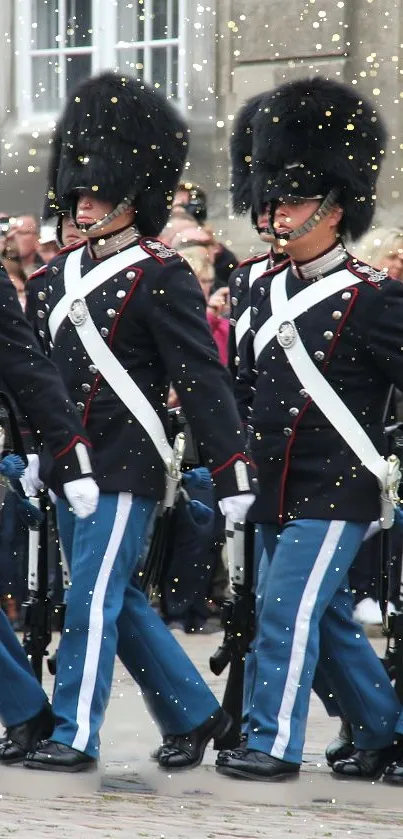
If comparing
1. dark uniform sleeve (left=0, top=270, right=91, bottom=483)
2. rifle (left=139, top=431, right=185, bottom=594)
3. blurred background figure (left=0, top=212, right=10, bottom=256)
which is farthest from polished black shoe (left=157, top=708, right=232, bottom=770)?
blurred background figure (left=0, top=212, right=10, bottom=256)

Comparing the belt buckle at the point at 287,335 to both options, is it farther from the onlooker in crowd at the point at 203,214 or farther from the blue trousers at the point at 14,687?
the onlooker in crowd at the point at 203,214

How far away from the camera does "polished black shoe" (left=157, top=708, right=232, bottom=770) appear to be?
6988 millimetres

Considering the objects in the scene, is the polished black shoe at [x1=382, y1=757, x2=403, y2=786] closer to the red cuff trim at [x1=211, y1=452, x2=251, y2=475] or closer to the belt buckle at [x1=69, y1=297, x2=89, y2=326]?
the red cuff trim at [x1=211, y1=452, x2=251, y2=475]

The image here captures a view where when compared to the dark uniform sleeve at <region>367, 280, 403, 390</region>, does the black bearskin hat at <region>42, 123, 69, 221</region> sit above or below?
above

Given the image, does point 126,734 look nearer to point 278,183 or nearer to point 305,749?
point 305,749

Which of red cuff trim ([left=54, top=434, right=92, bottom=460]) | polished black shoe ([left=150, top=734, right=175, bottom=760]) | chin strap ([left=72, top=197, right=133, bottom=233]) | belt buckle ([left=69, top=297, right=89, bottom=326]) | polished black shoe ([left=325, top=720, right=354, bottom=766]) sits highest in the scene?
chin strap ([left=72, top=197, right=133, bottom=233])

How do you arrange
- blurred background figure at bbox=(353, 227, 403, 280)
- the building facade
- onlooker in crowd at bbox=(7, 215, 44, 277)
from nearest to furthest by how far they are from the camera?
1. blurred background figure at bbox=(353, 227, 403, 280)
2. onlooker in crowd at bbox=(7, 215, 44, 277)
3. the building facade

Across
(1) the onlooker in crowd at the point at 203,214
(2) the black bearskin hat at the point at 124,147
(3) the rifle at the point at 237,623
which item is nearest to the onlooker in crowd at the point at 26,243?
(1) the onlooker in crowd at the point at 203,214

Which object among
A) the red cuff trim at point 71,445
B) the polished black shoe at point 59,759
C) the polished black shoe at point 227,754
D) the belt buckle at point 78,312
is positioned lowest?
the polished black shoe at point 227,754

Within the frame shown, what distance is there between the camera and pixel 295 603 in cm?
A: 675

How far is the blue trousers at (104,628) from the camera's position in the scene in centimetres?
675

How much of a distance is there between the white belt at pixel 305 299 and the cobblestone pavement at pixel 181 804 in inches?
47.5

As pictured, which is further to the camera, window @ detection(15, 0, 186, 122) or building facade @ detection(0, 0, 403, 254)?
window @ detection(15, 0, 186, 122)

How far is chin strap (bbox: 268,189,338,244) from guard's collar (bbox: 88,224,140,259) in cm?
38
